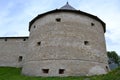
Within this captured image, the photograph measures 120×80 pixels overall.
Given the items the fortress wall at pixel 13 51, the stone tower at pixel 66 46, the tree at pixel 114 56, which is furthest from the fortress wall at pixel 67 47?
the tree at pixel 114 56

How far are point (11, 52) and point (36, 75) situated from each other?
38.7ft

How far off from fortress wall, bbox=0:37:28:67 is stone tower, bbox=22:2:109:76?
25.8 feet

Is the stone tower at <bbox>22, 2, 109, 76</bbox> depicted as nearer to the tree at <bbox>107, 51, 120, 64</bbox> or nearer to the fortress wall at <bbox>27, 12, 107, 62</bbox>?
the fortress wall at <bbox>27, 12, 107, 62</bbox>

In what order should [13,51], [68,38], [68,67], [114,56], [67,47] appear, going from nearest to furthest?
[68,67] → [67,47] → [68,38] → [13,51] → [114,56]

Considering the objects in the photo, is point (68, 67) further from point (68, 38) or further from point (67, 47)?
point (68, 38)

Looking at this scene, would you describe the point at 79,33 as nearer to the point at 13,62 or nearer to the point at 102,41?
the point at 102,41

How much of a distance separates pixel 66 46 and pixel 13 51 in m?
13.1

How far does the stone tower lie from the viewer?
16578 mm

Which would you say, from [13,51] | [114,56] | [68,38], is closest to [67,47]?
[68,38]

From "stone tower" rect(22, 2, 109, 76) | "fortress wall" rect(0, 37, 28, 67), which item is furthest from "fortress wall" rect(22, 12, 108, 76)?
"fortress wall" rect(0, 37, 28, 67)

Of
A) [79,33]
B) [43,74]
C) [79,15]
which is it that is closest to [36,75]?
[43,74]

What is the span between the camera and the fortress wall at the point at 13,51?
26758 mm

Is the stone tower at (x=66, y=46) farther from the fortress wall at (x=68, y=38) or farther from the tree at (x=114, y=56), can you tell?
the tree at (x=114, y=56)

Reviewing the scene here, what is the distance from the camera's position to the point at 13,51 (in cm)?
2738
